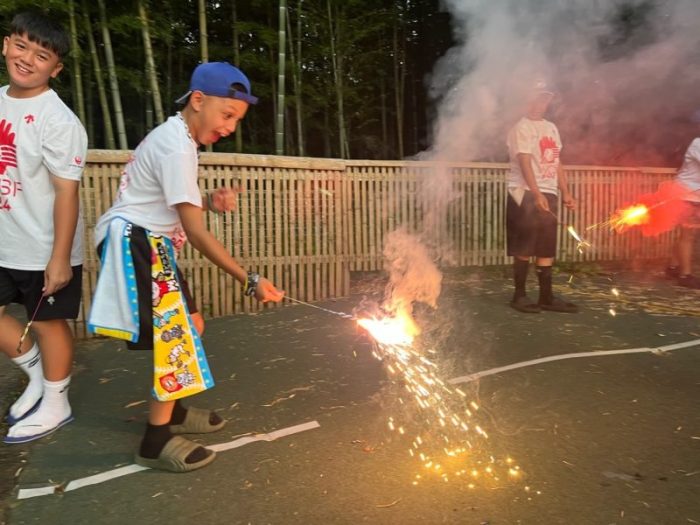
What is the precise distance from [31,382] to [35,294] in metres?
0.64

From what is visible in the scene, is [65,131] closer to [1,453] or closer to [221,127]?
[221,127]

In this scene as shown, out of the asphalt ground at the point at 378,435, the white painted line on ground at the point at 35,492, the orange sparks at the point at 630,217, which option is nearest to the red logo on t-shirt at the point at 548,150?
the asphalt ground at the point at 378,435

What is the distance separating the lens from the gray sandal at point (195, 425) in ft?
10.1

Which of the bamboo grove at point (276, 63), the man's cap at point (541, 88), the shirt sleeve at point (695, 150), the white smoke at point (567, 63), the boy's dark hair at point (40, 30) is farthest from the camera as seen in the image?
the bamboo grove at point (276, 63)

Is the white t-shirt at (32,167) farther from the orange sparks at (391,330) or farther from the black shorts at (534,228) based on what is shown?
the black shorts at (534,228)

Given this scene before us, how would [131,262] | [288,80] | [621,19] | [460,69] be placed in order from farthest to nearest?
[288,80] → [460,69] → [621,19] → [131,262]

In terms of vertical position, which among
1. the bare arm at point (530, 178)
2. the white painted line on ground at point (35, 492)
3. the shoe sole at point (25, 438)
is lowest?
the white painted line on ground at point (35, 492)

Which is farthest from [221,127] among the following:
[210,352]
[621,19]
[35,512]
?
[621,19]

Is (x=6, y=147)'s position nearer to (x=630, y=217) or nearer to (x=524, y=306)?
(x=524, y=306)

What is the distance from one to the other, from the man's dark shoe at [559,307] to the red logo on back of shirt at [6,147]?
188 inches

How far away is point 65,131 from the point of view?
2898 millimetres

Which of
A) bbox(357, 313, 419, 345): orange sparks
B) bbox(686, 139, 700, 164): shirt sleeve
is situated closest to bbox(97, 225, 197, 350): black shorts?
bbox(357, 313, 419, 345): orange sparks

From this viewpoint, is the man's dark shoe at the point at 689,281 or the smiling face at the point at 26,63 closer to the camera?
the smiling face at the point at 26,63

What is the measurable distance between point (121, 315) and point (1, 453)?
1119 mm
